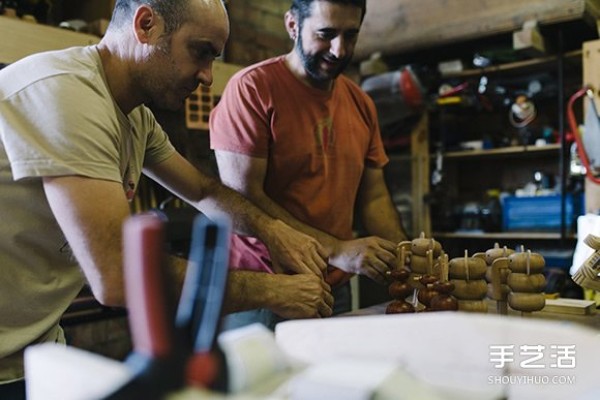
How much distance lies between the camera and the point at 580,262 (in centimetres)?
114

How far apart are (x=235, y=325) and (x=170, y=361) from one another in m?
1.17

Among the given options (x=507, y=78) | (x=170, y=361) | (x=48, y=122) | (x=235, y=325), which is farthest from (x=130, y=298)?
(x=507, y=78)

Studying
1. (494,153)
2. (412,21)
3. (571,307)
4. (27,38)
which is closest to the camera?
(571,307)

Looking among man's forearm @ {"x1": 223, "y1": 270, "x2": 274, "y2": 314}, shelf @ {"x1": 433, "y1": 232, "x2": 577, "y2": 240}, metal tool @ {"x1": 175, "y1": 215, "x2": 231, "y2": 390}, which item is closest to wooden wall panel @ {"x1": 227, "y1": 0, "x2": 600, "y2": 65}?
shelf @ {"x1": 433, "y1": 232, "x2": 577, "y2": 240}

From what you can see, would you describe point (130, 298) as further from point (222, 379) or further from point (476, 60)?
point (476, 60)

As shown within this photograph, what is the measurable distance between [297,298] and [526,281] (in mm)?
460

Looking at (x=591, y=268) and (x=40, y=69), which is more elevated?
(x=40, y=69)

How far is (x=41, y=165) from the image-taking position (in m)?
0.84

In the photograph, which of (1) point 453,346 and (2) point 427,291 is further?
(2) point 427,291

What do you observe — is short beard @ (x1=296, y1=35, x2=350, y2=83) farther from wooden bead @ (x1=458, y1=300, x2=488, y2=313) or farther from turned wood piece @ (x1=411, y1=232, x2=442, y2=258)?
wooden bead @ (x1=458, y1=300, x2=488, y2=313)

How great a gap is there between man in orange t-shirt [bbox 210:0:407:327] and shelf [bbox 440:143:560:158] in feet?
5.89

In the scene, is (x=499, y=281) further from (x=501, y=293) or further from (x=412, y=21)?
(x=412, y=21)

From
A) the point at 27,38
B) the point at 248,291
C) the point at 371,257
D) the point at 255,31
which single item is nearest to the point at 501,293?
the point at 371,257

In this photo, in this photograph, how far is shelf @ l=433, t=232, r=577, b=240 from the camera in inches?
125
